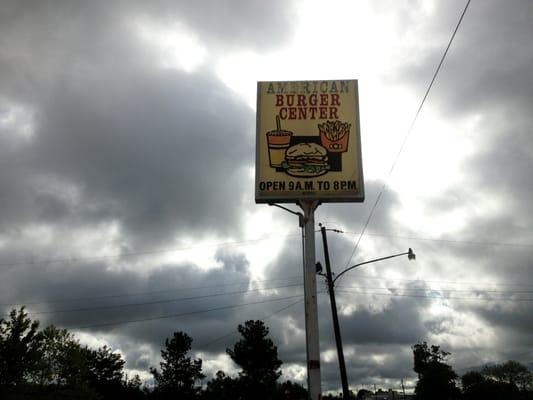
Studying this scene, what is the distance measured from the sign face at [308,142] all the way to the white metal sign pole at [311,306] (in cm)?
69

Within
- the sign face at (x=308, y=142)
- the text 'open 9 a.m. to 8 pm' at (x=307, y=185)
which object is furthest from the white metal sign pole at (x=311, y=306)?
the sign face at (x=308, y=142)

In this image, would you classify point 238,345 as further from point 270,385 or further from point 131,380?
point 131,380

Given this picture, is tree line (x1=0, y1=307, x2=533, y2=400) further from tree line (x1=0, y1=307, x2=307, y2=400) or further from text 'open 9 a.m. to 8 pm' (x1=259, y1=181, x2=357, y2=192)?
text 'open 9 a.m. to 8 pm' (x1=259, y1=181, x2=357, y2=192)

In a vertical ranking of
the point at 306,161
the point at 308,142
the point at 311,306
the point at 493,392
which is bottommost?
the point at 493,392

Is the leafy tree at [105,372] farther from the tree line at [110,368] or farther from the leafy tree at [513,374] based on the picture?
the leafy tree at [513,374]

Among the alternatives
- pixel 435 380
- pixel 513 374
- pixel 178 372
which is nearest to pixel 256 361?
pixel 178 372

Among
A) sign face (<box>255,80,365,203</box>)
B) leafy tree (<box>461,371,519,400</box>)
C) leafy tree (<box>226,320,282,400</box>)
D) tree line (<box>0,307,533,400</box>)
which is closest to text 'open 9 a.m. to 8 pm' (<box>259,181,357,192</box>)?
sign face (<box>255,80,365,203</box>)

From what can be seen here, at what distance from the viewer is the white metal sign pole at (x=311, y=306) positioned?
13211 mm

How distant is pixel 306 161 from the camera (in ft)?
50.1

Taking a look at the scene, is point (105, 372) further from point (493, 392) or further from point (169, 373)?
point (493, 392)

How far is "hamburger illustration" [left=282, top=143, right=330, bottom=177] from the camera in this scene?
15.2 meters

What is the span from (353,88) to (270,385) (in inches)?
2748

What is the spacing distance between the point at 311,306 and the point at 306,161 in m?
4.65

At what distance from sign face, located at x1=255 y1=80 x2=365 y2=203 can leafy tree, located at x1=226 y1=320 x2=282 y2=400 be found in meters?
67.8
